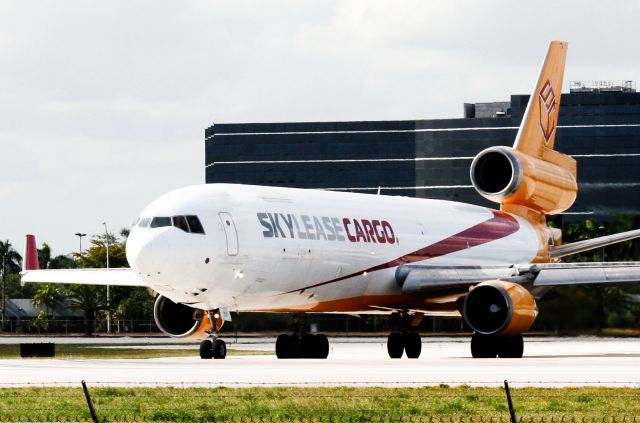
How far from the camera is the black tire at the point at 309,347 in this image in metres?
40.1

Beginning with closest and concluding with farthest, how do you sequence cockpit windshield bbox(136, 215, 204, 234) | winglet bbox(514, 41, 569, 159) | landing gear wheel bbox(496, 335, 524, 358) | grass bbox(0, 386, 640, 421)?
grass bbox(0, 386, 640, 421), cockpit windshield bbox(136, 215, 204, 234), landing gear wheel bbox(496, 335, 524, 358), winglet bbox(514, 41, 569, 159)

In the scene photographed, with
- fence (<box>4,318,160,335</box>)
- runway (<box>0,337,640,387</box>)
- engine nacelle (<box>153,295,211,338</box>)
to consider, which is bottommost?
fence (<box>4,318,160,335</box>)

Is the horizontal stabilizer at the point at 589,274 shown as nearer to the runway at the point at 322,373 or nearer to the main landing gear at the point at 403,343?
the main landing gear at the point at 403,343

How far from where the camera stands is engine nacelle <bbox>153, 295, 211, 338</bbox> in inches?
1549

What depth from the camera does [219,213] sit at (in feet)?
118

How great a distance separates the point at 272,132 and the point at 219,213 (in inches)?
4816

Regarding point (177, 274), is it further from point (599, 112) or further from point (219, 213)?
point (599, 112)

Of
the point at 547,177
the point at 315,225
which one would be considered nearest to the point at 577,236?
the point at 547,177

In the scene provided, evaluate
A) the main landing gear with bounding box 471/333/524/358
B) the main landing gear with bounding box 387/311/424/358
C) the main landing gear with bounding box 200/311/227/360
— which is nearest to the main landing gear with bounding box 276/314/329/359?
the main landing gear with bounding box 387/311/424/358

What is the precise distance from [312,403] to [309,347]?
18.4 meters

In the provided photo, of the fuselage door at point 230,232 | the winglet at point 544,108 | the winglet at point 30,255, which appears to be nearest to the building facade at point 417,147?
the winglet at point 544,108

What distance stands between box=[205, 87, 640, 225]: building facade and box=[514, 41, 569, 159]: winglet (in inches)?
3504

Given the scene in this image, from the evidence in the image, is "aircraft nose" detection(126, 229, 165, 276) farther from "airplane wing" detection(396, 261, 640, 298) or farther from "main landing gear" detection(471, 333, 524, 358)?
"main landing gear" detection(471, 333, 524, 358)

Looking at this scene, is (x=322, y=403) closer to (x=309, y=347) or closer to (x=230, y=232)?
(x=230, y=232)
